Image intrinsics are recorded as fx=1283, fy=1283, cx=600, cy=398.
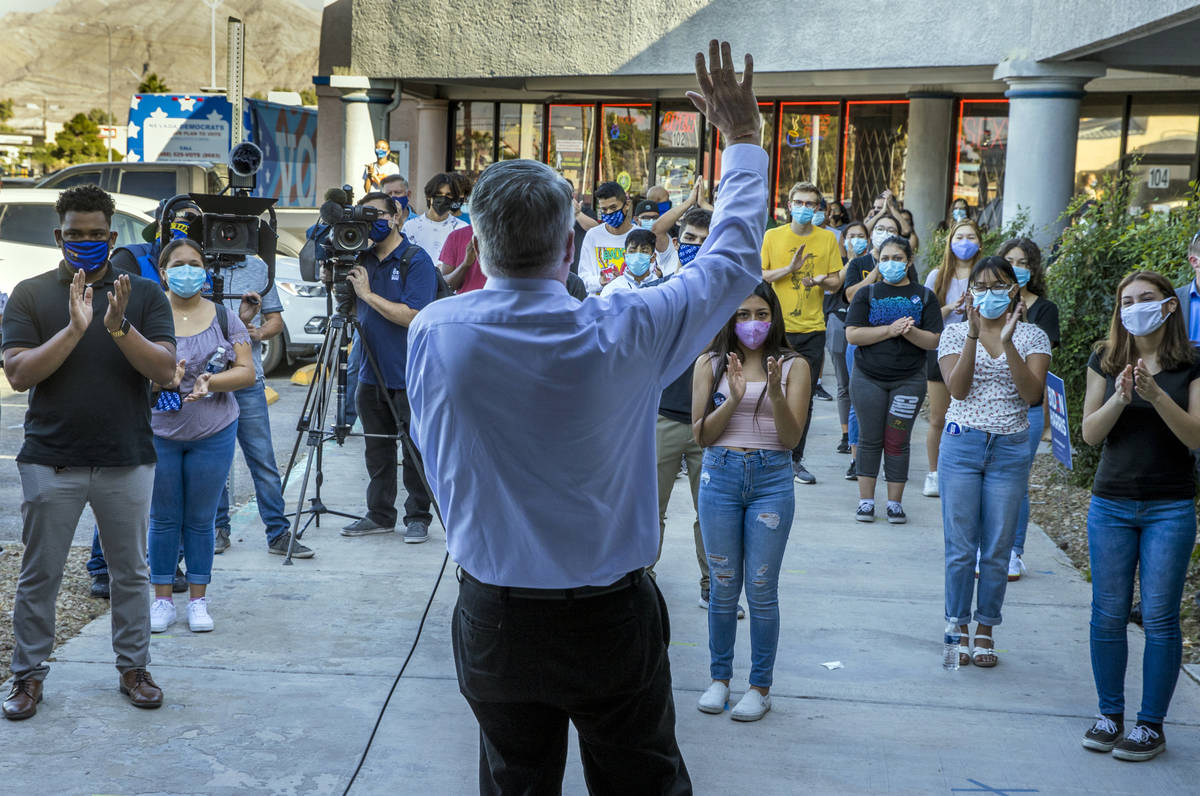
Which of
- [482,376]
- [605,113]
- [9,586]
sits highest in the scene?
[605,113]

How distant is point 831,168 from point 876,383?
45.5ft

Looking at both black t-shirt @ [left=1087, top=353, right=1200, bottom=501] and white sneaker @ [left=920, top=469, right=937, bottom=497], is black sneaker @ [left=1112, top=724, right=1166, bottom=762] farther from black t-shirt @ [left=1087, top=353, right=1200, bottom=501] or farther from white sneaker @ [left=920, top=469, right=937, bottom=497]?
white sneaker @ [left=920, top=469, right=937, bottom=497]

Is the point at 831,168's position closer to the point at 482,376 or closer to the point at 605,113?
the point at 605,113

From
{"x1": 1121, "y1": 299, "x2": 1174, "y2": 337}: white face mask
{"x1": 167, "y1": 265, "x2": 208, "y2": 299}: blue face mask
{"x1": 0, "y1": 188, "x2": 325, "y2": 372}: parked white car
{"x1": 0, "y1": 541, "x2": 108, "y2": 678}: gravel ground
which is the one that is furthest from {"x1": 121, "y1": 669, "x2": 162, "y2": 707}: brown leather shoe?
{"x1": 0, "y1": 188, "x2": 325, "y2": 372}: parked white car

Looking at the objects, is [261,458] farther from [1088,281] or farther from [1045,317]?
[1088,281]

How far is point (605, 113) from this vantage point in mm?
23094

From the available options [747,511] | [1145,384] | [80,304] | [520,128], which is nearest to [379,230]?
[80,304]

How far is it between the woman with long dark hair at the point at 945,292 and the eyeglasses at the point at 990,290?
1.38m

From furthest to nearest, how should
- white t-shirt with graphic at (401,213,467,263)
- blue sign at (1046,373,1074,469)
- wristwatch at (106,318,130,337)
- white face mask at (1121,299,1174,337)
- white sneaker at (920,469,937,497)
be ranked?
white t-shirt with graphic at (401,213,467,263)
white sneaker at (920,469,937,497)
blue sign at (1046,373,1074,469)
white face mask at (1121,299,1174,337)
wristwatch at (106,318,130,337)

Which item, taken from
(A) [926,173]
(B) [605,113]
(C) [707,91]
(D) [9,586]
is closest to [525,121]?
(B) [605,113]

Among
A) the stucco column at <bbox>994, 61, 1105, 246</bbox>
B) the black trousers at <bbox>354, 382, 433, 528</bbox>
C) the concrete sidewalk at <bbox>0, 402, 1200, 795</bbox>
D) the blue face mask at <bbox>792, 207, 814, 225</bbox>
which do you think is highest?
the stucco column at <bbox>994, 61, 1105, 246</bbox>

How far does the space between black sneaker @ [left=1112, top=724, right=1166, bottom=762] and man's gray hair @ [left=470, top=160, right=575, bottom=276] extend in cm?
318

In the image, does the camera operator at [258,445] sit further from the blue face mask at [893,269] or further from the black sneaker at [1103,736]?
the black sneaker at [1103,736]

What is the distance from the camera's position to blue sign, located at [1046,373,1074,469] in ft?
16.3
